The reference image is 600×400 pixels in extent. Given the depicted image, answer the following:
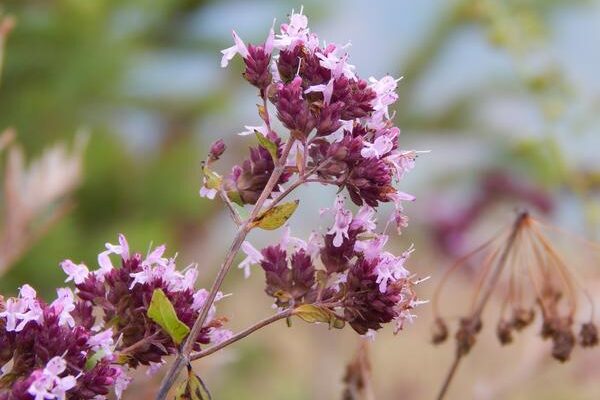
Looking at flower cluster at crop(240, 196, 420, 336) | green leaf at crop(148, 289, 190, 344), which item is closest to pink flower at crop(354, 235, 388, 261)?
flower cluster at crop(240, 196, 420, 336)

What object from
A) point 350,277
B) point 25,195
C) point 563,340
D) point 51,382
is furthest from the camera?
point 25,195

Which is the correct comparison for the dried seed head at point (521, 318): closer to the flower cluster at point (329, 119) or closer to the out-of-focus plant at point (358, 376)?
the out-of-focus plant at point (358, 376)

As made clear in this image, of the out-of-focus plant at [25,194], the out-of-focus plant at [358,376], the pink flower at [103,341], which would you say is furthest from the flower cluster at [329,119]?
the out-of-focus plant at [25,194]

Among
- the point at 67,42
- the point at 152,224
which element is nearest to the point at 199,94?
the point at 67,42

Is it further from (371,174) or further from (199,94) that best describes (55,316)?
(199,94)

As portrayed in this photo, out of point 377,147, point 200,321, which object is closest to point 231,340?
point 200,321

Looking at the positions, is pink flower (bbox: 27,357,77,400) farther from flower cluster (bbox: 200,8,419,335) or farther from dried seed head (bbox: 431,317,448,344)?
dried seed head (bbox: 431,317,448,344)

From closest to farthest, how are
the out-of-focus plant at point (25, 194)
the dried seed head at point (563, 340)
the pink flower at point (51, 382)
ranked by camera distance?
1. the pink flower at point (51, 382)
2. the dried seed head at point (563, 340)
3. the out-of-focus plant at point (25, 194)

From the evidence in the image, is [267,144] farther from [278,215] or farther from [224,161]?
[224,161]
